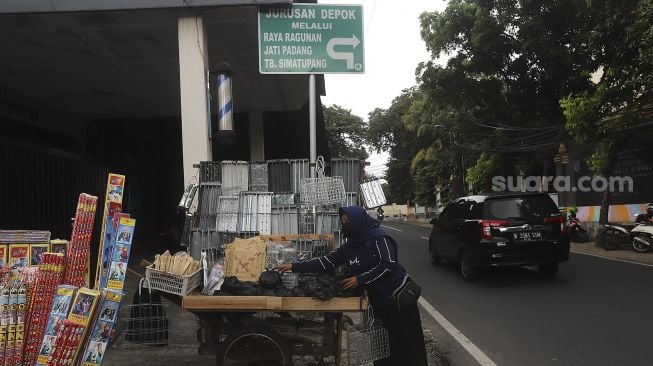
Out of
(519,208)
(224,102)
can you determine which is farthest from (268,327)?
(519,208)

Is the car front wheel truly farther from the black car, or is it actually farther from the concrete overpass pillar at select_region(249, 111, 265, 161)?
the concrete overpass pillar at select_region(249, 111, 265, 161)

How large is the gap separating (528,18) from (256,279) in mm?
15176

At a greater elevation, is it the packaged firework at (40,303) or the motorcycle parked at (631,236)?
the packaged firework at (40,303)

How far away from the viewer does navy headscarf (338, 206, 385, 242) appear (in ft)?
13.2

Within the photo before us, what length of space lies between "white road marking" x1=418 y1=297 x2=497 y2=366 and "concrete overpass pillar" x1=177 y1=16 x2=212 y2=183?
374 cm

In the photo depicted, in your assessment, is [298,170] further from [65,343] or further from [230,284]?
[65,343]

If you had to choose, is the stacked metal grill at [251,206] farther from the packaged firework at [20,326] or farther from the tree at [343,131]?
the tree at [343,131]

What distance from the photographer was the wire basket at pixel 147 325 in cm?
432

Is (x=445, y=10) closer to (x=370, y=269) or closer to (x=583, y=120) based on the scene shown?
(x=583, y=120)

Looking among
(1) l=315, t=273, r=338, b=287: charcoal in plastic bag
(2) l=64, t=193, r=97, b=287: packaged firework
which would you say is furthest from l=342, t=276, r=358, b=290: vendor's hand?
(2) l=64, t=193, r=97, b=287: packaged firework

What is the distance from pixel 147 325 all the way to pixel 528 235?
675 cm

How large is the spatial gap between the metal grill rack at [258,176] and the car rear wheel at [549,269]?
6.63 metres

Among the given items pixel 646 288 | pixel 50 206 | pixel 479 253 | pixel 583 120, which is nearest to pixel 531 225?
pixel 479 253

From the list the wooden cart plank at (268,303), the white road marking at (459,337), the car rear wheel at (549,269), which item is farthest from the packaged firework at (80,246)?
the car rear wheel at (549,269)
